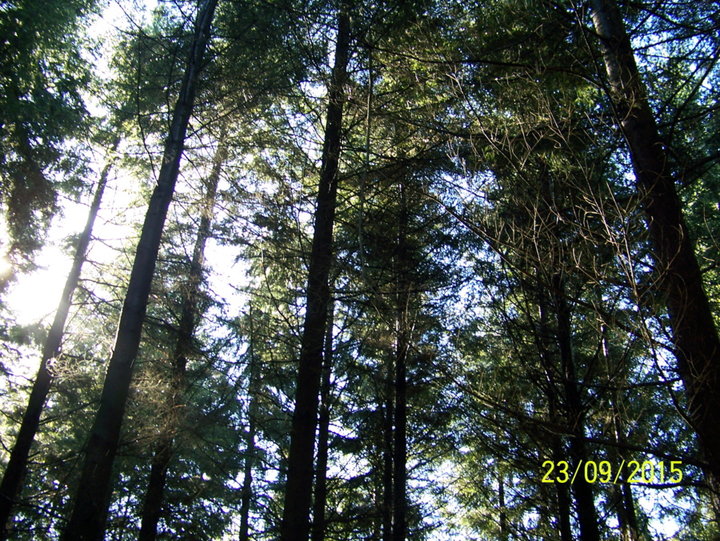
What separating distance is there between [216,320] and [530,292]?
664 cm

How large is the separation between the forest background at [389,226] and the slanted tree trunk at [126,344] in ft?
0.10

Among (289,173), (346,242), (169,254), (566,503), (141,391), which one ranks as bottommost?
(566,503)

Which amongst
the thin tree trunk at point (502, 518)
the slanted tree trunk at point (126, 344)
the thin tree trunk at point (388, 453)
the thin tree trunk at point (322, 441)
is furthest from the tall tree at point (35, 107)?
the thin tree trunk at point (502, 518)

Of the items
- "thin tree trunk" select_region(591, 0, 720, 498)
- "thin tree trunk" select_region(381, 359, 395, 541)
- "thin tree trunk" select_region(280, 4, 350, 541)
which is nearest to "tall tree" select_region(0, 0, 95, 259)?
"thin tree trunk" select_region(280, 4, 350, 541)

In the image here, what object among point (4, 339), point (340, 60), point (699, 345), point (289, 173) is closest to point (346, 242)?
point (289, 173)

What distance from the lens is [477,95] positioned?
17.4 feet

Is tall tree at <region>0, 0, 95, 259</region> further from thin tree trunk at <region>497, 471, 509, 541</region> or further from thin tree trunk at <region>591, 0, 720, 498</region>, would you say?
thin tree trunk at <region>497, 471, 509, 541</region>

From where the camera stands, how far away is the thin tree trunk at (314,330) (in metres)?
5.90

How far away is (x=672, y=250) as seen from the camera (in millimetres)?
3557

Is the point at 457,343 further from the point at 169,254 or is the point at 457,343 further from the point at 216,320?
the point at 169,254

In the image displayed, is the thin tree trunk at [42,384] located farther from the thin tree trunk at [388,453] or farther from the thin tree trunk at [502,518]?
the thin tree trunk at [502,518]

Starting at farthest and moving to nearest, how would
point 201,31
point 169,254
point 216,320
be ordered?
point 169,254
point 216,320
point 201,31

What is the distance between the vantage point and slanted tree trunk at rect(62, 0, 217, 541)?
15.1ft
